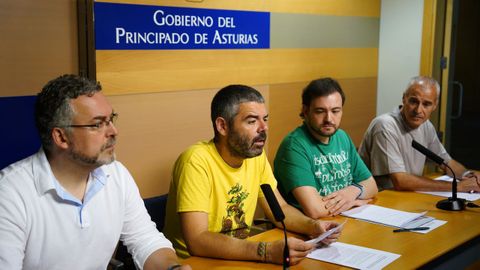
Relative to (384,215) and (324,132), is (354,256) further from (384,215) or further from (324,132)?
(324,132)

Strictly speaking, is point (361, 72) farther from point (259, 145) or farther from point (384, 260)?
point (384, 260)

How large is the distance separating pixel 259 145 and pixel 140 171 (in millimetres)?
1003

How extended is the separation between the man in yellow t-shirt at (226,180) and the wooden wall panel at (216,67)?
0.76 metres

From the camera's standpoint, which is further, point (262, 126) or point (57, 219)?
point (262, 126)

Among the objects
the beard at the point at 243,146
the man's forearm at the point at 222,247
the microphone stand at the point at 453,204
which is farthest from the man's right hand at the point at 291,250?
the microphone stand at the point at 453,204

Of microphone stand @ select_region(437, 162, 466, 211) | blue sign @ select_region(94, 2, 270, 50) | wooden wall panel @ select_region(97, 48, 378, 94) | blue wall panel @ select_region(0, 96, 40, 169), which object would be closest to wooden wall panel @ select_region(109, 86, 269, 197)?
wooden wall panel @ select_region(97, 48, 378, 94)

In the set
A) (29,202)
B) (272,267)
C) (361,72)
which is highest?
(361,72)

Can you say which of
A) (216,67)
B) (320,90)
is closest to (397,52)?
(216,67)

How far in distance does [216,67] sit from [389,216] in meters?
1.49

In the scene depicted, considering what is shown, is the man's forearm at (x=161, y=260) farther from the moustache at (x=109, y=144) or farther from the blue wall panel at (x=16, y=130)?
the blue wall panel at (x=16, y=130)

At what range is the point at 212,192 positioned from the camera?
2.53 m

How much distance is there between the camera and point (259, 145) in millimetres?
2568

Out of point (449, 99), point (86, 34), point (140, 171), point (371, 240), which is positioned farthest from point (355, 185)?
point (449, 99)

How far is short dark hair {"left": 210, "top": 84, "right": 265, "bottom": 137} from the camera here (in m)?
2.58
